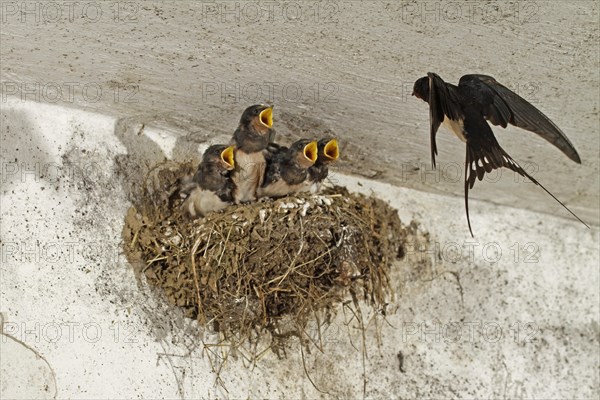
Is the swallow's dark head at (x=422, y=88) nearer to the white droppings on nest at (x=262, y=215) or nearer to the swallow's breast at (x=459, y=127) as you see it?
the swallow's breast at (x=459, y=127)

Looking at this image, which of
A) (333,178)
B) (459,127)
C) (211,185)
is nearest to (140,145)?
(211,185)

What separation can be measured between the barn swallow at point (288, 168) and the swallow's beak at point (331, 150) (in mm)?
38

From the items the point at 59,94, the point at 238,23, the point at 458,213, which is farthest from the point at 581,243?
the point at 59,94

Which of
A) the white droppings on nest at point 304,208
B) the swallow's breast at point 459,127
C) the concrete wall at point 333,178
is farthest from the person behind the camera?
the white droppings on nest at point 304,208

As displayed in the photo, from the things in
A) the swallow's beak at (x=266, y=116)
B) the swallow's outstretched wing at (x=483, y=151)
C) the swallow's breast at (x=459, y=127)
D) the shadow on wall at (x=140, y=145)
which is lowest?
the shadow on wall at (x=140, y=145)

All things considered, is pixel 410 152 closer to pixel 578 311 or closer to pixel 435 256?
pixel 435 256

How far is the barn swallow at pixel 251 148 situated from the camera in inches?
117

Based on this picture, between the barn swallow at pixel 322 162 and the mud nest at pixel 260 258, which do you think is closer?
the mud nest at pixel 260 258

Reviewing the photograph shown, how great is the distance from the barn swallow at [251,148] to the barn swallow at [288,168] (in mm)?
36

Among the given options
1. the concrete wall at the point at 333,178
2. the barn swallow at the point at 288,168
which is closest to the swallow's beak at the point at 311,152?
the barn swallow at the point at 288,168

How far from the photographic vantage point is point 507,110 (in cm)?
249

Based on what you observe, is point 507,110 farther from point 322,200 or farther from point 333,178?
point 333,178

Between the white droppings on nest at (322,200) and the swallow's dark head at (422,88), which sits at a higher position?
the swallow's dark head at (422,88)

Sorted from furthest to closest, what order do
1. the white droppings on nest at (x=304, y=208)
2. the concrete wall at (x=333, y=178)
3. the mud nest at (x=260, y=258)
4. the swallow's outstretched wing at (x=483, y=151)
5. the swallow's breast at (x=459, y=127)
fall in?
the white droppings on nest at (x=304, y=208)
the mud nest at (x=260, y=258)
the concrete wall at (x=333, y=178)
the swallow's breast at (x=459, y=127)
the swallow's outstretched wing at (x=483, y=151)
